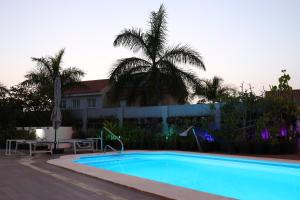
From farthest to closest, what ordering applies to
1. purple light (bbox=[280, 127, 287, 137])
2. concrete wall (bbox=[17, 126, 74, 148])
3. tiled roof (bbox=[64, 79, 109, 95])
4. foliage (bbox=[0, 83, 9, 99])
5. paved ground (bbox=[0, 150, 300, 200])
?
tiled roof (bbox=[64, 79, 109, 95])
foliage (bbox=[0, 83, 9, 99])
concrete wall (bbox=[17, 126, 74, 148])
purple light (bbox=[280, 127, 287, 137])
paved ground (bbox=[0, 150, 300, 200])

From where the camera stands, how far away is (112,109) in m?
23.3

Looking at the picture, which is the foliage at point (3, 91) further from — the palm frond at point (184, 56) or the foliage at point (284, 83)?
the foliage at point (284, 83)

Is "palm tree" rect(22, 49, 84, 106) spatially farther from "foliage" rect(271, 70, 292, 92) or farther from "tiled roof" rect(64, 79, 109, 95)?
"foliage" rect(271, 70, 292, 92)

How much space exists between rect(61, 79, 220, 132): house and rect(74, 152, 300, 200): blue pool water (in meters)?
3.65

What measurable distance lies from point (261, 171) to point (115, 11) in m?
9.75

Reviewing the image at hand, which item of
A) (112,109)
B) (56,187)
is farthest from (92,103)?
(56,187)

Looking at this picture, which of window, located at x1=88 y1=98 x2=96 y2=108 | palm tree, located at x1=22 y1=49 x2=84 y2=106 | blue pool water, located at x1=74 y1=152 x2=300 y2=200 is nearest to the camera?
blue pool water, located at x1=74 y1=152 x2=300 y2=200

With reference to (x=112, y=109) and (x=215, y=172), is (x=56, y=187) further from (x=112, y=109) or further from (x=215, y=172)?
(x=112, y=109)

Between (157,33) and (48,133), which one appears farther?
(157,33)

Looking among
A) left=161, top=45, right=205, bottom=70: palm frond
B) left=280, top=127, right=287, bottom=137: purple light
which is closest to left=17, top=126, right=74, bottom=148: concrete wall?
left=161, top=45, right=205, bottom=70: palm frond

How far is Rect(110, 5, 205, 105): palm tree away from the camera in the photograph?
21250 millimetres

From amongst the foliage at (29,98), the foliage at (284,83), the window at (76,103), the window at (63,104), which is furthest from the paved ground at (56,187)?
the window at (63,104)

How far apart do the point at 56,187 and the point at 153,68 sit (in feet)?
48.2

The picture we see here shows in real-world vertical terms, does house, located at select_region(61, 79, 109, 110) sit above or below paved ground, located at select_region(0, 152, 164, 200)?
above
